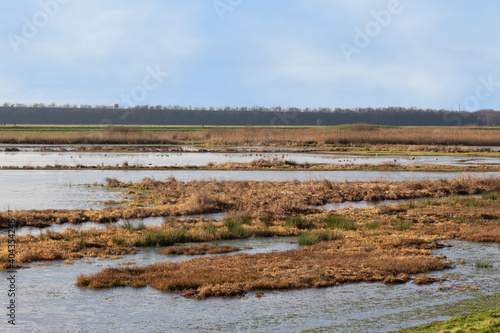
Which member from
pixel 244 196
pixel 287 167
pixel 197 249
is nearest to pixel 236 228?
pixel 197 249

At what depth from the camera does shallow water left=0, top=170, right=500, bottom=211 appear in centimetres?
3186

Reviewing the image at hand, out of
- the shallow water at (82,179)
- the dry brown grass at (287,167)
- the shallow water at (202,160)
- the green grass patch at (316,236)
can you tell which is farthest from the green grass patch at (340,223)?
the shallow water at (202,160)

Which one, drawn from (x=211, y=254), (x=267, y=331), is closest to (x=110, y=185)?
(x=211, y=254)

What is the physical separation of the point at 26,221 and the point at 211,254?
9.94 metres

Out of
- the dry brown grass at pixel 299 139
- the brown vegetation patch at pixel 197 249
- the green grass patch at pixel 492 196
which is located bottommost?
the brown vegetation patch at pixel 197 249

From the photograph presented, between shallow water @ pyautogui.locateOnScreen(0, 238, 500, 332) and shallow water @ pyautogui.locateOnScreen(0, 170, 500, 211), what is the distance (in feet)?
43.5

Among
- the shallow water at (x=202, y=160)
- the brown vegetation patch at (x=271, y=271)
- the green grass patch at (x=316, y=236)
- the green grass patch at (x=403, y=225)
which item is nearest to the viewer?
the brown vegetation patch at (x=271, y=271)

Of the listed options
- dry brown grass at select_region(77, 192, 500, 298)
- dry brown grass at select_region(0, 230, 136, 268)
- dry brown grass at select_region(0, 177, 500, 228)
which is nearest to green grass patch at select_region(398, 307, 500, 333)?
dry brown grass at select_region(77, 192, 500, 298)

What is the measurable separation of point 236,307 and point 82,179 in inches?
1310

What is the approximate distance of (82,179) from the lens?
4475 cm

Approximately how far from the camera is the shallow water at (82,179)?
105 feet

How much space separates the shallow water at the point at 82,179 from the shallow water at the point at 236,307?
1327cm

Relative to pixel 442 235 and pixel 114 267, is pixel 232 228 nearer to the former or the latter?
pixel 114 267

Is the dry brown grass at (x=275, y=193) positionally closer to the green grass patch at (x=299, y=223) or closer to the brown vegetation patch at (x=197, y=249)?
the green grass patch at (x=299, y=223)
